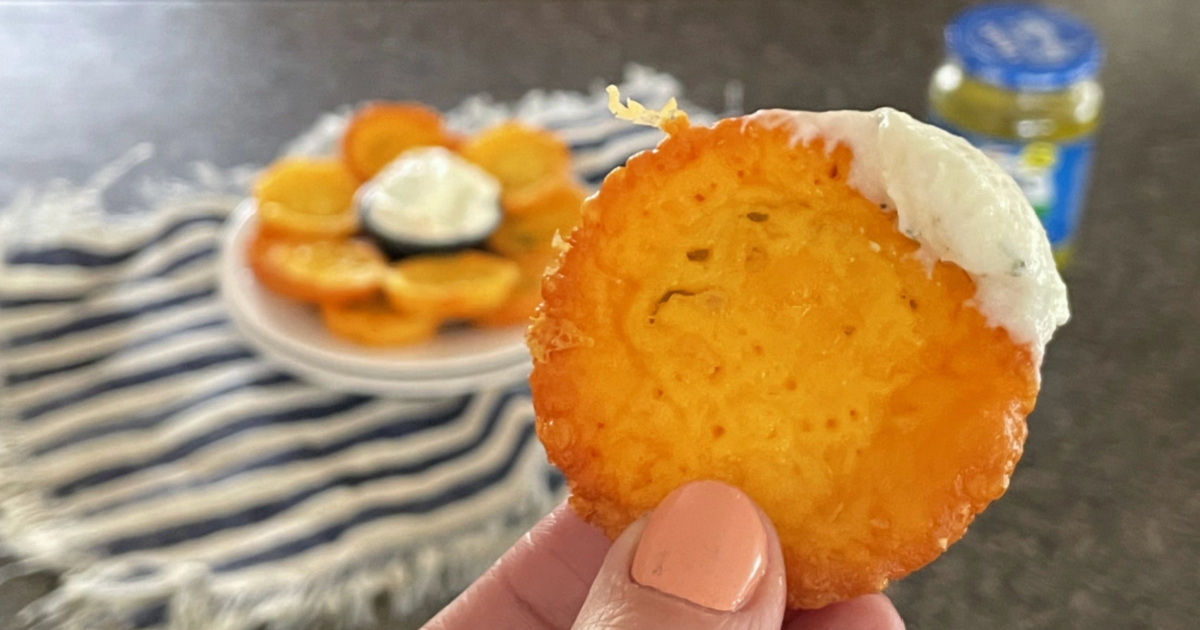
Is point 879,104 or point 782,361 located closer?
point 782,361

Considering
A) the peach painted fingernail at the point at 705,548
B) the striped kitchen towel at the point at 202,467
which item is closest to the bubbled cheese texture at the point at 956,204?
the peach painted fingernail at the point at 705,548

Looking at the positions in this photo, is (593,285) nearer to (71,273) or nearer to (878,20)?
(71,273)

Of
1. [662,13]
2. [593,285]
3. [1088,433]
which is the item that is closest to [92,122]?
[662,13]

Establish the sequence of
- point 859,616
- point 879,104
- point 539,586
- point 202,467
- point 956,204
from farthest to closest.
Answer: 1. point 879,104
2. point 202,467
3. point 539,586
4. point 859,616
5. point 956,204

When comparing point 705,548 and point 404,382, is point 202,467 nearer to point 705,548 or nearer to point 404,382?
point 404,382

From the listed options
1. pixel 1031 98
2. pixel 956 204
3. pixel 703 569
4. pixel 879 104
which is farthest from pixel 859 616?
pixel 879 104

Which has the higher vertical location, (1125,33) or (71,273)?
(71,273)
